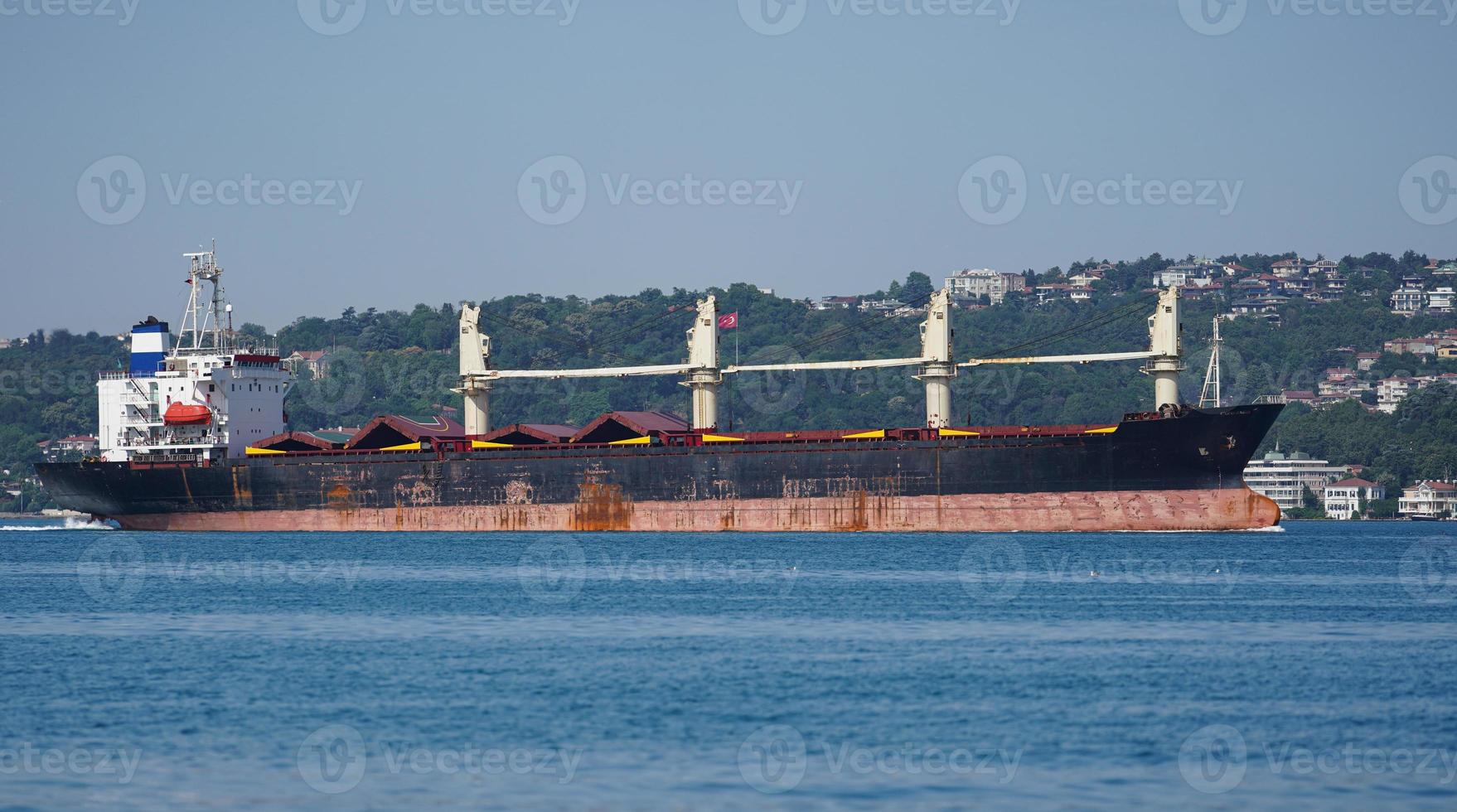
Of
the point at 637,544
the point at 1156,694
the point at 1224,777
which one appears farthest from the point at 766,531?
the point at 1224,777

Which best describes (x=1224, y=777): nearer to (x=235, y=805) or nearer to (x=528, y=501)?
(x=235, y=805)

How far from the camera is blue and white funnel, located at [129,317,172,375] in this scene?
67625mm

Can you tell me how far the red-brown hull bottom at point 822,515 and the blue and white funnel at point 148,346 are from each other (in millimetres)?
6056

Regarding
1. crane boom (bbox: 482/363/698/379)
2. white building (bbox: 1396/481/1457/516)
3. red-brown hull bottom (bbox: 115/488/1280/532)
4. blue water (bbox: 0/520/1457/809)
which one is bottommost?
white building (bbox: 1396/481/1457/516)

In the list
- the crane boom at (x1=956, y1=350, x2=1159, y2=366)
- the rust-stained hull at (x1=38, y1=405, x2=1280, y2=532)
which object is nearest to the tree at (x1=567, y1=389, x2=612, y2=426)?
the rust-stained hull at (x1=38, y1=405, x2=1280, y2=532)

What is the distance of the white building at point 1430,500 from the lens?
11444cm

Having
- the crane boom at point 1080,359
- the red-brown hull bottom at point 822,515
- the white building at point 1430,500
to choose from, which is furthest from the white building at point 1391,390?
the red-brown hull bottom at point 822,515

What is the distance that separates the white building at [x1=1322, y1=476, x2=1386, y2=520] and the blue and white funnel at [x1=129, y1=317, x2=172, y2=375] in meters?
81.4

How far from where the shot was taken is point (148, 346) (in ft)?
223

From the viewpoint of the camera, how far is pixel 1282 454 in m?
132

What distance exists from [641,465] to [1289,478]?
77691 millimetres

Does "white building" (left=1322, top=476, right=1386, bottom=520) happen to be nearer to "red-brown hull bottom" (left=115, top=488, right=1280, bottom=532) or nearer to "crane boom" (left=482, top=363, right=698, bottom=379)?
"red-brown hull bottom" (left=115, top=488, right=1280, bottom=532)

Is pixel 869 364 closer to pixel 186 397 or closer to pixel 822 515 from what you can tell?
pixel 822 515

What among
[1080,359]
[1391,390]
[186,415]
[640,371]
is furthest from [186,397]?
[1391,390]
